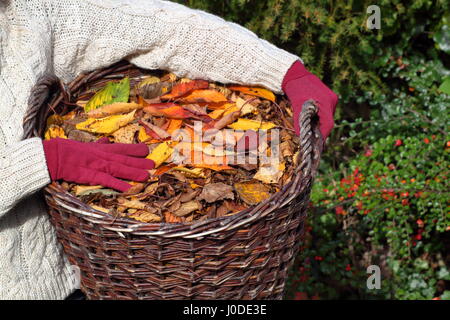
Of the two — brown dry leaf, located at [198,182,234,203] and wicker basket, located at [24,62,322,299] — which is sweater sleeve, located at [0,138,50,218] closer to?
wicker basket, located at [24,62,322,299]

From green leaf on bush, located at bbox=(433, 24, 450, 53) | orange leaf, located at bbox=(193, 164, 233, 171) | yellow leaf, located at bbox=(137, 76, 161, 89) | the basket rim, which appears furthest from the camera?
green leaf on bush, located at bbox=(433, 24, 450, 53)

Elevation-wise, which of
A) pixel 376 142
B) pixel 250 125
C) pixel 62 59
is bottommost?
pixel 376 142

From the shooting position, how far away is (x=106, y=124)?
1.39 meters

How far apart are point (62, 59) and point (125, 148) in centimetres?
32

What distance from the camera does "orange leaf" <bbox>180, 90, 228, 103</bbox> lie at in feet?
4.79

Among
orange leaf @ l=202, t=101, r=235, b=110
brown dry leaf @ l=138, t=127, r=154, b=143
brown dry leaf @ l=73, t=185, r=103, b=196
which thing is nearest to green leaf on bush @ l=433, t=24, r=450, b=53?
orange leaf @ l=202, t=101, r=235, b=110

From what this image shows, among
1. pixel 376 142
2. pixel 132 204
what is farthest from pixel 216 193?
pixel 376 142

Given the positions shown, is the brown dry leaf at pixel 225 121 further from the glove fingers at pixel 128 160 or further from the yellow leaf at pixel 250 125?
the glove fingers at pixel 128 160

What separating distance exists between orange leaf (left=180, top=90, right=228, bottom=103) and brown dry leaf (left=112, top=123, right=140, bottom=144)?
0.51 feet

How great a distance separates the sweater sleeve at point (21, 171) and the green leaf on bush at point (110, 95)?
0.30 m

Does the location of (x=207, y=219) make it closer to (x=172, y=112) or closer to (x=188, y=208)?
(x=188, y=208)

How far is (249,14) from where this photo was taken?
2.33 metres

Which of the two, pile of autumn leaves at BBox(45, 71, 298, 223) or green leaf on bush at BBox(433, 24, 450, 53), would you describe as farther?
green leaf on bush at BBox(433, 24, 450, 53)

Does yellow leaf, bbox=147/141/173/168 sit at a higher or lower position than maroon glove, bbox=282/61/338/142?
lower
